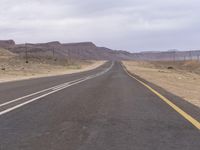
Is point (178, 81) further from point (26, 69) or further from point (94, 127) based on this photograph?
point (26, 69)

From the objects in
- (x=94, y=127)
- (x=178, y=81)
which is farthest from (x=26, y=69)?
(x=94, y=127)

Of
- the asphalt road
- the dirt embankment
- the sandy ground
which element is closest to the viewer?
the asphalt road

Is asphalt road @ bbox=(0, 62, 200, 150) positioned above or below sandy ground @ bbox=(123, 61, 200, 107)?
above

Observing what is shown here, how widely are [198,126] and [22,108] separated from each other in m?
5.20

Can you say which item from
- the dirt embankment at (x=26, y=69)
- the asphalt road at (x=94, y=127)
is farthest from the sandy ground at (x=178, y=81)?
the dirt embankment at (x=26, y=69)

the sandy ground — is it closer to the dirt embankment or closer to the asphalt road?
the asphalt road

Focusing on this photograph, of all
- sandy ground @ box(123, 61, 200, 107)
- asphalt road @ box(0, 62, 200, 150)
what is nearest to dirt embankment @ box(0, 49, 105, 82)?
sandy ground @ box(123, 61, 200, 107)

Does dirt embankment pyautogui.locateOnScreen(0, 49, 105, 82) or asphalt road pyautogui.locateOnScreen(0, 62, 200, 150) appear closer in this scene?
asphalt road pyautogui.locateOnScreen(0, 62, 200, 150)

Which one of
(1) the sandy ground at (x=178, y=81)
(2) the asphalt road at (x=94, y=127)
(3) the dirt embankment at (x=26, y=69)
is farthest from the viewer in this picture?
(3) the dirt embankment at (x=26, y=69)

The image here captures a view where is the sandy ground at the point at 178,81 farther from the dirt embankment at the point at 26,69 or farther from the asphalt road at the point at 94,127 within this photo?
the dirt embankment at the point at 26,69

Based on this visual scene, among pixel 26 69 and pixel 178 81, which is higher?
pixel 178 81

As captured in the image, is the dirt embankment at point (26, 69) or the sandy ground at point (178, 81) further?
the dirt embankment at point (26, 69)

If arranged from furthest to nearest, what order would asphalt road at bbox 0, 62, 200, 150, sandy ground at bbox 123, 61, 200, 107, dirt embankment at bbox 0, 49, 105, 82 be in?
dirt embankment at bbox 0, 49, 105, 82 < sandy ground at bbox 123, 61, 200, 107 < asphalt road at bbox 0, 62, 200, 150

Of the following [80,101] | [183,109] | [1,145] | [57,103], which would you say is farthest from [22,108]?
[1,145]
